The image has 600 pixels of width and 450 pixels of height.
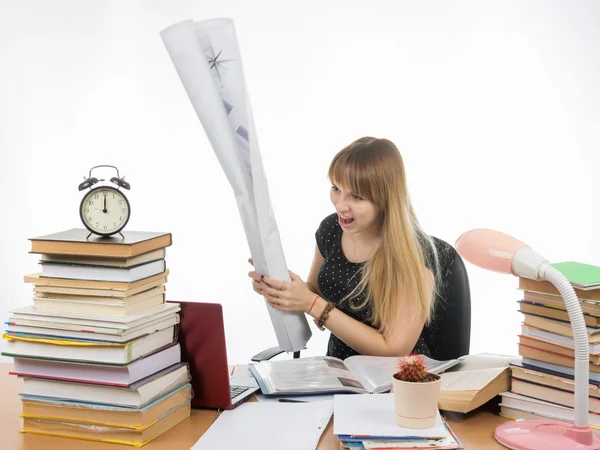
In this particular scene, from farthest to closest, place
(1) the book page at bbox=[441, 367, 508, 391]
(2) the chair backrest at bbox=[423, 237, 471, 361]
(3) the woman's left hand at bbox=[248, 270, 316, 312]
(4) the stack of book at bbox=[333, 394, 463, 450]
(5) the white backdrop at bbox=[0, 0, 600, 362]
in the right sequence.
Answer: (5) the white backdrop at bbox=[0, 0, 600, 362] → (2) the chair backrest at bbox=[423, 237, 471, 361] → (3) the woman's left hand at bbox=[248, 270, 316, 312] → (1) the book page at bbox=[441, 367, 508, 391] → (4) the stack of book at bbox=[333, 394, 463, 450]

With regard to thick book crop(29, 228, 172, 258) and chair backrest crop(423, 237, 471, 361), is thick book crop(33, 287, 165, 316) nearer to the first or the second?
thick book crop(29, 228, 172, 258)

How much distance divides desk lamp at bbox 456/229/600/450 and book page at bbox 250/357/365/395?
34cm


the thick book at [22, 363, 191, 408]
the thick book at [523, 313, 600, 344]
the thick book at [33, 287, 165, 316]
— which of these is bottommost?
the thick book at [22, 363, 191, 408]

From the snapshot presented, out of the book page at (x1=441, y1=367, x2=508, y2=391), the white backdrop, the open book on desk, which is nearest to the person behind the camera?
the book page at (x1=441, y1=367, x2=508, y2=391)

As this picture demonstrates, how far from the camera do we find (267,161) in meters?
3.75

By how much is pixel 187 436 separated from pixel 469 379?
58 cm

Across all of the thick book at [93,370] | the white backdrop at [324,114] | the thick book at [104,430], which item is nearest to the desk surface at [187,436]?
the thick book at [104,430]

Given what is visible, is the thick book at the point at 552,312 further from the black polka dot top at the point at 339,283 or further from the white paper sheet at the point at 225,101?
the black polka dot top at the point at 339,283

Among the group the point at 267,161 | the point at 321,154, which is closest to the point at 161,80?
the point at 267,161

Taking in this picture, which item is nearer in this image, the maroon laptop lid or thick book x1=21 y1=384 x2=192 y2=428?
thick book x1=21 y1=384 x2=192 y2=428

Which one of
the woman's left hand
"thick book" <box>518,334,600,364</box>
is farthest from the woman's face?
→ "thick book" <box>518,334,600,364</box>

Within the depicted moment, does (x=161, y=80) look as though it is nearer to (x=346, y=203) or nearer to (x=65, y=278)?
(x=346, y=203)

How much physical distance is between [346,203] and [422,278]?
0.31m

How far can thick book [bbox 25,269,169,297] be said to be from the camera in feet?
4.12
